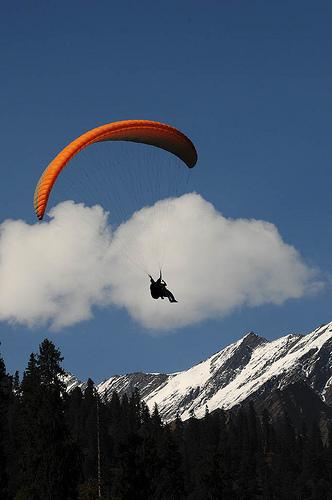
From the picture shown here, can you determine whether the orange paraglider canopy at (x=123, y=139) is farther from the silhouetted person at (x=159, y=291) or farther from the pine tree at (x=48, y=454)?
the pine tree at (x=48, y=454)

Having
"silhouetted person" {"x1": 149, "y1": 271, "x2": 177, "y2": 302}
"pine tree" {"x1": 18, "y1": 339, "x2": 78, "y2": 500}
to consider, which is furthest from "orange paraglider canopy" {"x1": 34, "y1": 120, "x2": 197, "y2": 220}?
"pine tree" {"x1": 18, "y1": 339, "x2": 78, "y2": 500}

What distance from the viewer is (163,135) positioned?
51.3m

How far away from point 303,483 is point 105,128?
15319 cm

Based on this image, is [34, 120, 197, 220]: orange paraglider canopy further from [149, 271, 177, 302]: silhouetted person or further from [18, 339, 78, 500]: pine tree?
[18, 339, 78, 500]: pine tree

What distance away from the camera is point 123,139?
162 ft

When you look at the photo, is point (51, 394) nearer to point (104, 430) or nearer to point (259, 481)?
point (104, 430)

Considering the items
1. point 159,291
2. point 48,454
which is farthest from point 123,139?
point 48,454

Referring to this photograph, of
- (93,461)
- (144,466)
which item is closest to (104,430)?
(93,461)

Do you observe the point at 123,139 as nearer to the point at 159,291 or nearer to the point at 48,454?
the point at 159,291

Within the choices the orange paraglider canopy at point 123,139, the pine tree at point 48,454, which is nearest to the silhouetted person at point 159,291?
the orange paraglider canopy at point 123,139

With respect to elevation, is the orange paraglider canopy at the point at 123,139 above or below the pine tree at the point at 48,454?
above

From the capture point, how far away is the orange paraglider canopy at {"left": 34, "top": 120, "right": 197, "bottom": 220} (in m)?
44.3

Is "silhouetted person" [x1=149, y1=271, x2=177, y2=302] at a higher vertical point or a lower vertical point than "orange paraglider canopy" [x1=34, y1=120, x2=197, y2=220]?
lower

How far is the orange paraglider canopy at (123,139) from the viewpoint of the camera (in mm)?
44281
